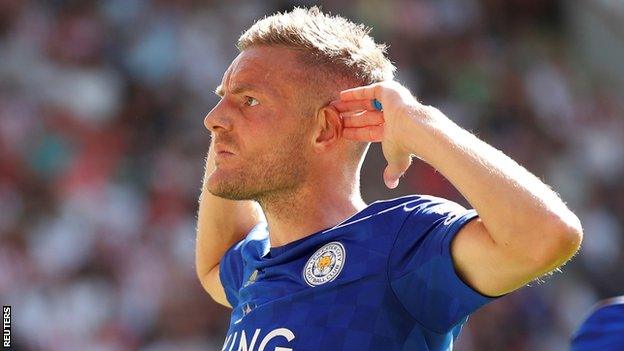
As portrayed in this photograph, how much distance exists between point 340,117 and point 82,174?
17.1ft

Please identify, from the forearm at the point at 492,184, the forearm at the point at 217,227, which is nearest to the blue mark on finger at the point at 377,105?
the forearm at the point at 492,184

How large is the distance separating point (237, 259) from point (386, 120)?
3.81 feet

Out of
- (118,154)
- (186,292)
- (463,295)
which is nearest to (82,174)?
(118,154)

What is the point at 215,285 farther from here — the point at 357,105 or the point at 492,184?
the point at 492,184

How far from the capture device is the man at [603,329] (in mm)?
2619

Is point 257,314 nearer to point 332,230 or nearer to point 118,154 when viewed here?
point 332,230

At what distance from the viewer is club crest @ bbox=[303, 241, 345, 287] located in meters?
3.50

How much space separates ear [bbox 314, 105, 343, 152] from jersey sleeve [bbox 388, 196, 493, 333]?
17.8 inches

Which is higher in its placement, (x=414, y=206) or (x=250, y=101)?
(x=250, y=101)

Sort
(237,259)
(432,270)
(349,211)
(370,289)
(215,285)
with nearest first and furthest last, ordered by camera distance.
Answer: (432,270), (370,289), (349,211), (237,259), (215,285)

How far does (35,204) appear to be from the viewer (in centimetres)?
841

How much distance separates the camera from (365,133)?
347 centimetres

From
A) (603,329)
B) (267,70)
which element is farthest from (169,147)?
(603,329)

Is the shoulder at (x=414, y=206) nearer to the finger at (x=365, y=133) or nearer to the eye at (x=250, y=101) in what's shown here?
the finger at (x=365, y=133)
